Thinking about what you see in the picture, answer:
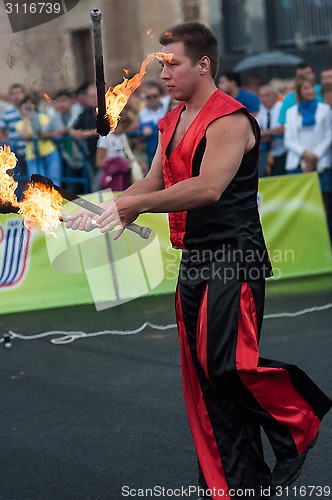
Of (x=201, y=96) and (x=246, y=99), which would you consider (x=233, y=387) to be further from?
(x=246, y=99)

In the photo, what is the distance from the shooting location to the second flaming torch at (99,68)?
12.8ft

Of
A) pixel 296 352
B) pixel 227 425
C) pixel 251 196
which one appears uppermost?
pixel 251 196

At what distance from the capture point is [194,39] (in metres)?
4.05

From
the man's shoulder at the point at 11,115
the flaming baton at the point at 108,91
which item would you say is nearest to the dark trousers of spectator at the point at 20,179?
the flaming baton at the point at 108,91

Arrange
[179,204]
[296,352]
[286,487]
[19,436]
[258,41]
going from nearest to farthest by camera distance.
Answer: [179,204] → [286,487] → [19,436] → [296,352] → [258,41]

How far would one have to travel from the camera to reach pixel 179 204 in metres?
3.84

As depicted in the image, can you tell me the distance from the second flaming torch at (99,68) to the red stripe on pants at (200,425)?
82cm

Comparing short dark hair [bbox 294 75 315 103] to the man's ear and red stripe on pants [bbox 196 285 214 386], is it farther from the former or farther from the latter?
red stripe on pants [bbox 196 285 214 386]

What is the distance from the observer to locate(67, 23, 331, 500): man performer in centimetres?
405

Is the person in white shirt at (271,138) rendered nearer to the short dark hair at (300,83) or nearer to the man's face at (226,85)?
the man's face at (226,85)

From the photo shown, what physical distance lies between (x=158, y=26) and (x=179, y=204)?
2236 centimetres

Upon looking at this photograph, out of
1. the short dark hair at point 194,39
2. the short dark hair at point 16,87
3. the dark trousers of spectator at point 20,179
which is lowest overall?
the dark trousers of spectator at point 20,179

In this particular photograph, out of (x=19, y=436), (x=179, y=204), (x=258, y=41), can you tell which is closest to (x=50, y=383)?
(x=19, y=436)

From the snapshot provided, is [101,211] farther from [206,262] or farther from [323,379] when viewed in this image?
[323,379]
